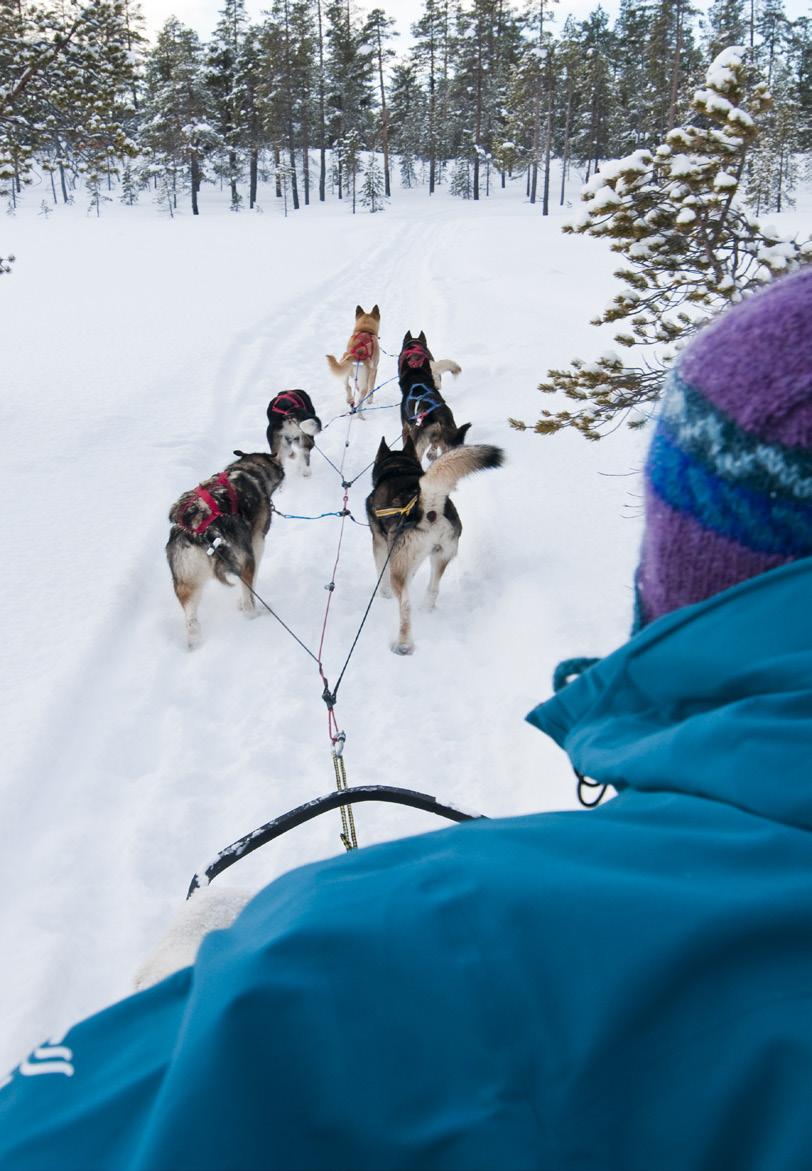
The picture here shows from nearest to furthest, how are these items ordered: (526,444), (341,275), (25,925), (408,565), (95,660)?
1. (25,925)
2. (95,660)
3. (408,565)
4. (526,444)
5. (341,275)

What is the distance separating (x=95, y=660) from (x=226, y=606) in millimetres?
1014

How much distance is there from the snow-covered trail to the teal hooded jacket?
2.06 meters

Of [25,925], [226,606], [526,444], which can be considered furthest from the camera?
[526,444]

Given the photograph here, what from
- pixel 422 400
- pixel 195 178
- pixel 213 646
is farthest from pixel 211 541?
pixel 195 178

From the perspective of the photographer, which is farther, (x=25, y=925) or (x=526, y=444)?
(x=526, y=444)

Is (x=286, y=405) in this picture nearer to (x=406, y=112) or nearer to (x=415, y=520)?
(x=415, y=520)

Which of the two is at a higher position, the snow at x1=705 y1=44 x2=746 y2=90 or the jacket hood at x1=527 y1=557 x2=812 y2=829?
the snow at x1=705 y1=44 x2=746 y2=90

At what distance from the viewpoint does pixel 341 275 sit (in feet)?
60.6

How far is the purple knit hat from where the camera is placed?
2.52 ft

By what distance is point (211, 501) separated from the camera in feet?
13.6

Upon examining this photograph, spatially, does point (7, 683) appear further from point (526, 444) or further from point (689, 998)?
point (526, 444)

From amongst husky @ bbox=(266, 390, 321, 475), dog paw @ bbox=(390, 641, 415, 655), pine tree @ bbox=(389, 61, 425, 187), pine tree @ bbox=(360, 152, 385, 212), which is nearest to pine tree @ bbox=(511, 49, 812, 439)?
dog paw @ bbox=(390, 641, 415, 655)

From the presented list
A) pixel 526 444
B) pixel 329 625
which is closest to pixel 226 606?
pixel 329 625

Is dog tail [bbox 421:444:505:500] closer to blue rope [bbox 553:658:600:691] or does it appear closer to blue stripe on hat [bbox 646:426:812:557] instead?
blue rope [bbox 553:658:600:691]
